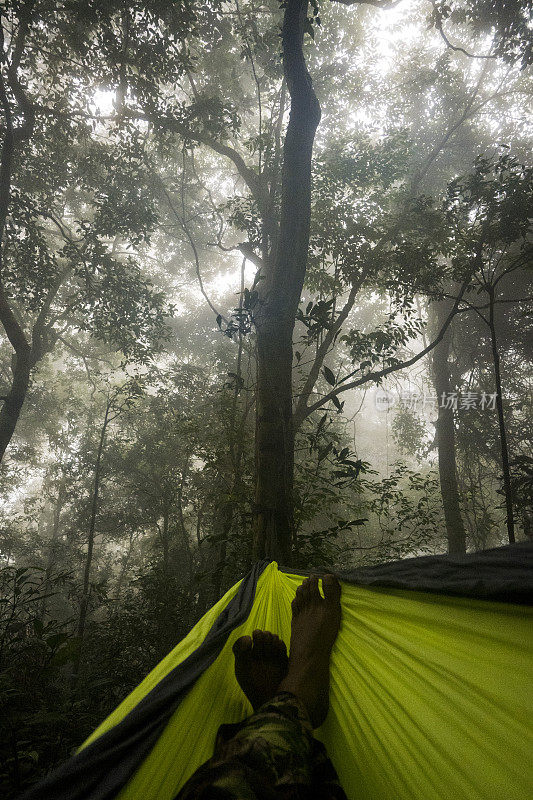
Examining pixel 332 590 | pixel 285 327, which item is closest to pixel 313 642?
pixel 332 590

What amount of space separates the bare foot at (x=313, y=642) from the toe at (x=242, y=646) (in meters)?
0.13

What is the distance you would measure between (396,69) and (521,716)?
12313 millimetres

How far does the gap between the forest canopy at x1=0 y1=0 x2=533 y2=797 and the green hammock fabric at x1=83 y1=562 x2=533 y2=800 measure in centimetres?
76

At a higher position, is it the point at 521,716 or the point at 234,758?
the point at 521,716

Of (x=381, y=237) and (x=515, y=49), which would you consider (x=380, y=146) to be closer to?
(x=515, y=49)

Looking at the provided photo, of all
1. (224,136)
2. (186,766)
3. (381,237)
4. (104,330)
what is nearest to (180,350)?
(104,330)

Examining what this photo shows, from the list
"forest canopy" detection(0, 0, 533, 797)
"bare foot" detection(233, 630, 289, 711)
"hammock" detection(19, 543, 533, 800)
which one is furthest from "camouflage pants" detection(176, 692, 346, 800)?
"forest canopy" detection(0, 0, 533, 797)

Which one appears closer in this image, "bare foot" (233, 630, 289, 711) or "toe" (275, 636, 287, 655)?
"bare foot" (233, 630, 289, 711)

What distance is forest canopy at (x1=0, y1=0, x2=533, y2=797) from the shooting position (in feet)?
7.06

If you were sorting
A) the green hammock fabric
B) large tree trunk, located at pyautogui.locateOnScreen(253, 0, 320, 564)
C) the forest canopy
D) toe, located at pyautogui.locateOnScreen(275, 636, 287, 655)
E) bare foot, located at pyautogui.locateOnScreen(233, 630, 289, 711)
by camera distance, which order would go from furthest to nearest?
the forest canopy → large tree trunk, located at pyautogui.locateOnScreen(253, 0, 320, 564) → toe, located at pyautogui.locateOnScreen(275, 636, 287, 655) → bare foot, located at pyautogui.locateOnScreen(233, 630, 289, 711) → the green hammock fabric

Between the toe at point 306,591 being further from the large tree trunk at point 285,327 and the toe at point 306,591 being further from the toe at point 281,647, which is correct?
the large tree trunk at point 285,327

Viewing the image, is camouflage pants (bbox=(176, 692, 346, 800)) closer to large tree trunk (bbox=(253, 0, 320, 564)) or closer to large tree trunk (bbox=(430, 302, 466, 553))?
large tree trunk (bbox=(253, 0, 320, 564))

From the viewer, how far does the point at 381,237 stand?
465cm

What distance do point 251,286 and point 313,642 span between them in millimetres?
5815
